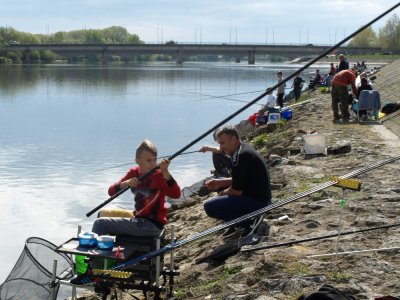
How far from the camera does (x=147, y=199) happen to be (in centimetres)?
573

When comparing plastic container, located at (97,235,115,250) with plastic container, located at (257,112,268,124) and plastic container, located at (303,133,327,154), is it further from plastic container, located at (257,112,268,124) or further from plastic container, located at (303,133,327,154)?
plastic container, located at (257,112,268,124)

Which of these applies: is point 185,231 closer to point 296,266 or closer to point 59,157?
point 296,266

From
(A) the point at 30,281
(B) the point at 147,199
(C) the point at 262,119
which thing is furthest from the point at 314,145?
(C) the point at 262,119

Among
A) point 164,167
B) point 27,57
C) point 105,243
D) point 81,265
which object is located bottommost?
point 27,57

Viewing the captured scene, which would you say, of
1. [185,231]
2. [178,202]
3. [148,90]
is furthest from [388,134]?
[148,90]

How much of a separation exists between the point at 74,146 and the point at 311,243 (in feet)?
54.3

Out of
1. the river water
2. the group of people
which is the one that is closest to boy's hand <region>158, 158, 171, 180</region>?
the river water

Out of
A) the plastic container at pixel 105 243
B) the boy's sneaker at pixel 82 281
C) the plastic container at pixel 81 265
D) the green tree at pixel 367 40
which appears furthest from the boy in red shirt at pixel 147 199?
the green tree at pixel 367 40

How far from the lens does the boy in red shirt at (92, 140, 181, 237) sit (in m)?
5.57

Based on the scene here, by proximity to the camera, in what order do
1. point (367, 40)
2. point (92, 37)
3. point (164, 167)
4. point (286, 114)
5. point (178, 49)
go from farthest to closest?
1. point (92, 37)
2. point (367, 40)
3. point (178, 49)
4. point (286, 114)
5. point (164, 167)

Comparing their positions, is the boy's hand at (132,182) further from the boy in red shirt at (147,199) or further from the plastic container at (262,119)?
the plastic container at (262,119)

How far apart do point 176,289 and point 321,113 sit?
42.6 ft

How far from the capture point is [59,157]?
19625mm

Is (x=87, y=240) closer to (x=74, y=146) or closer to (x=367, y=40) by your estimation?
(x=74, y=146)
